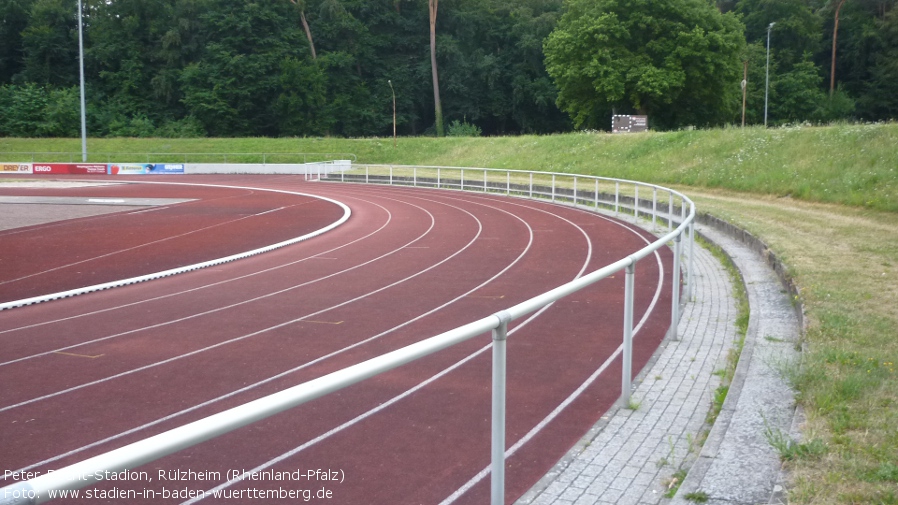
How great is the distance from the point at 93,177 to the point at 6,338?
4045cm

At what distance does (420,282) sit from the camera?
12.4 metres

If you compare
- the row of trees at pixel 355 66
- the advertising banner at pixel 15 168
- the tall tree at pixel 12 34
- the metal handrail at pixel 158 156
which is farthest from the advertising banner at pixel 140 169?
the tall tree at pixel 12 34

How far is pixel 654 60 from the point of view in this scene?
174 feet

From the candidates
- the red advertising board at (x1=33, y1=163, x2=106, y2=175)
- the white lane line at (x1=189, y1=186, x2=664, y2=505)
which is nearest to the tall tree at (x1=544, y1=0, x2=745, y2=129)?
the red advertising board at (x1=33, y1=163, x2=106, y2=175)

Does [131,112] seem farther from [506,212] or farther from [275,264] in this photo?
[275,264]

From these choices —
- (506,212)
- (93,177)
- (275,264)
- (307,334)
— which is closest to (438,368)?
(307,334)

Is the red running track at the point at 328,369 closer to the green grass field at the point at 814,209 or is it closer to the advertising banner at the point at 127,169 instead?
the green grass field at the point at 814,209

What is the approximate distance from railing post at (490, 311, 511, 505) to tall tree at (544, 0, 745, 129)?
49.2 m

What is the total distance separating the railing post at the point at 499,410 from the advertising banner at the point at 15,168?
5178 centimetres

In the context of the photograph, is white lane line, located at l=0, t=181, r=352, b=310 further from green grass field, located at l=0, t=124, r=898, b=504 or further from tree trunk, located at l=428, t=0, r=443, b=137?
tree trunk, located at l=428, t=0, r=443, b=137

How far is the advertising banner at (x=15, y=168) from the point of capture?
49031 mm

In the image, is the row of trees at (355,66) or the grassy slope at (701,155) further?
the row of trees at (355,66)

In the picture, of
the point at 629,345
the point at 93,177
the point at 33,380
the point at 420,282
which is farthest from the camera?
the point at 93,177

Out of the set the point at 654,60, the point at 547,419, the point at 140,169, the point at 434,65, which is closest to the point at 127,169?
the point at 140,169
